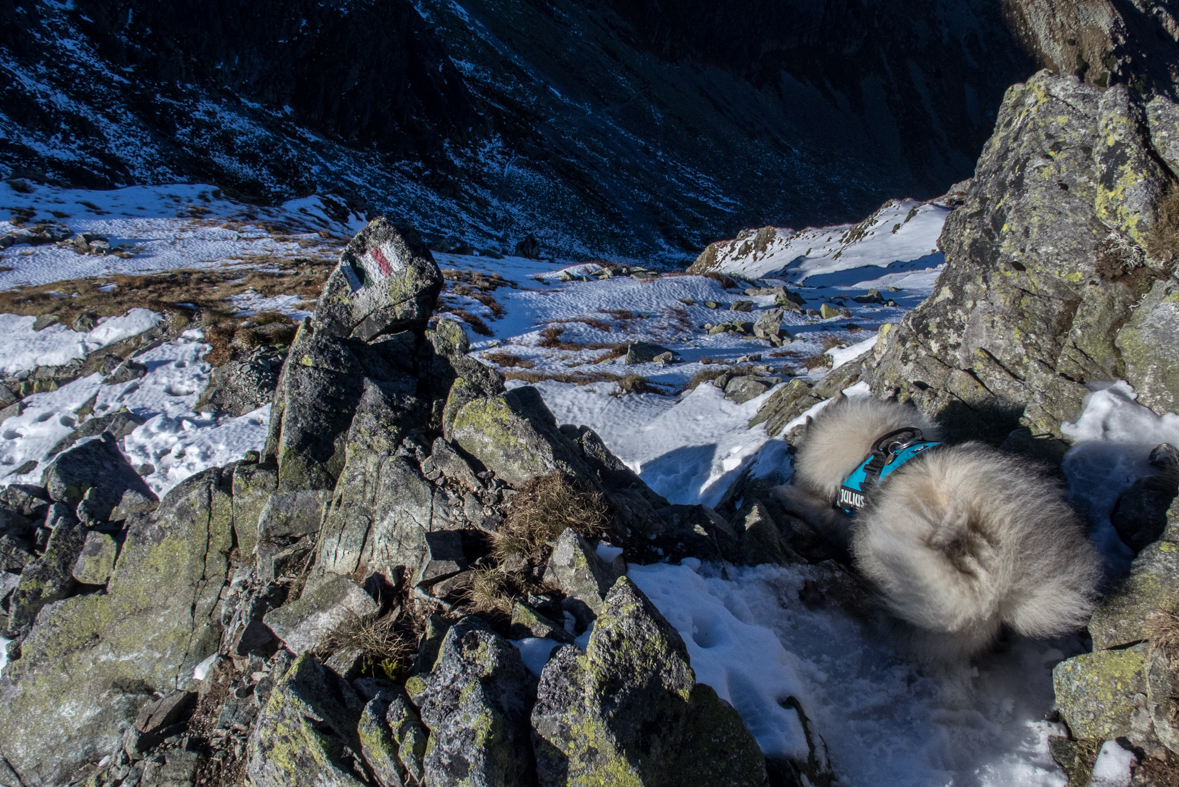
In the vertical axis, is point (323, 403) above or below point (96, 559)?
above

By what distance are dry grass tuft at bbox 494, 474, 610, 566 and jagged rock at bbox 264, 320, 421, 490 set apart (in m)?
2.41

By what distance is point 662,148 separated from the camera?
110 metres

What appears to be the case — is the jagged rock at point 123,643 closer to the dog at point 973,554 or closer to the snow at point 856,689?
the snow at point 856,689

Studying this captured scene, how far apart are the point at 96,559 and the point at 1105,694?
38.9 ft

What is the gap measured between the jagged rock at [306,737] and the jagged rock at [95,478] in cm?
899

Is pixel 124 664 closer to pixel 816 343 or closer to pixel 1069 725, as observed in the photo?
pixel 1069 725

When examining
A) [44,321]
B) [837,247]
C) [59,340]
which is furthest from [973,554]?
[837,247]

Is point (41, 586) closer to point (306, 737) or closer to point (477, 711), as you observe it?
point (306, 737)

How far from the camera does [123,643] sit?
7207mm

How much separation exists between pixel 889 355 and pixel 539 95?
11324cm

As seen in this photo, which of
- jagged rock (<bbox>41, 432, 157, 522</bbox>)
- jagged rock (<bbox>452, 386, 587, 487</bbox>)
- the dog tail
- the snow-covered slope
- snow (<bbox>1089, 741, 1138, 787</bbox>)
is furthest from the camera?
the snow-covered slope

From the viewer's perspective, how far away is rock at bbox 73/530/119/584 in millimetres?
8539

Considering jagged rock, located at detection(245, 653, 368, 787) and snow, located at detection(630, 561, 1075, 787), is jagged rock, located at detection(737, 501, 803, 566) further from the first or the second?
jagged rock, located at detection(245, 653, 368, 787)

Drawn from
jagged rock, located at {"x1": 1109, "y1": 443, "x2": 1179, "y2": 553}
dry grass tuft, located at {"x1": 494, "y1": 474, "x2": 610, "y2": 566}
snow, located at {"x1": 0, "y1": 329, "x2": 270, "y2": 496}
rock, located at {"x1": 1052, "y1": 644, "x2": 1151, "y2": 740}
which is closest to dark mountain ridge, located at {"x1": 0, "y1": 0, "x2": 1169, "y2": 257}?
snow, located at {"x1": 0, "y1": 329, "x2": 270, "y2": 496}
